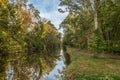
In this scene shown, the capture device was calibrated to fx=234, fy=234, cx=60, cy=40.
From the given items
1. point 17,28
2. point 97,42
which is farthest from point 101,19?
point 17,28

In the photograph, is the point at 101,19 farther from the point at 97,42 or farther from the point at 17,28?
the point at 17,28

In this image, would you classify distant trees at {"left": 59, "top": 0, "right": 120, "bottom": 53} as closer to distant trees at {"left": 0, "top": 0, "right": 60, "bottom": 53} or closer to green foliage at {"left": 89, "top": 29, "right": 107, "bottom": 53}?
green foliage at {"left": 89, "top": 29, "right": 107, "bottom": 53}

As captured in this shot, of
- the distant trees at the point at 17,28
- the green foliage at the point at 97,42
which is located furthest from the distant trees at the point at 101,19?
the distant trees at the point at 17,28

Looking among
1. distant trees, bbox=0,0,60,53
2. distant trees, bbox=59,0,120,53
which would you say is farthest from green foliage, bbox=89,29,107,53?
distant trees, bbox=0,0,60,53

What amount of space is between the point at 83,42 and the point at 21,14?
17085 millimetres

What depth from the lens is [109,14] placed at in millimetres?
37281

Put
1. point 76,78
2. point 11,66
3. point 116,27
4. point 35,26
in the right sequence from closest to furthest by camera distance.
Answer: point 76,78 → point 11,66 → point 116,27 → point 35,26

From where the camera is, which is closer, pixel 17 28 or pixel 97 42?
pixel 97 42

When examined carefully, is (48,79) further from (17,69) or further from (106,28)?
(106,28)

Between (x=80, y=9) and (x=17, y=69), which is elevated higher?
(x=80, y=9)

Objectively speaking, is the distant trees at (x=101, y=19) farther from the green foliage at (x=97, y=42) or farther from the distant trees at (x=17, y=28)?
the distant trees at (x=17, y=28)

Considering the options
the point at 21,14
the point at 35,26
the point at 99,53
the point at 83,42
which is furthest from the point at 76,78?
the point at 35,26

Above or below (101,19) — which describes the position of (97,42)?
below

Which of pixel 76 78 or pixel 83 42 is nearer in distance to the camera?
pixel 76 78
